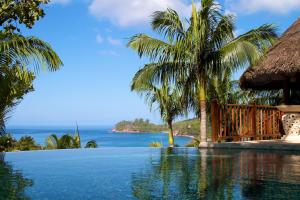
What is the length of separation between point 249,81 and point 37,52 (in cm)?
734

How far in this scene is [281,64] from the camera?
11.2 metres

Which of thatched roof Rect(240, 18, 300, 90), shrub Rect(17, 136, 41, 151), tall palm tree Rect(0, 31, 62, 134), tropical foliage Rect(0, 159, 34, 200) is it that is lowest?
tropical foliage Rect(0, 159, 34, 200)

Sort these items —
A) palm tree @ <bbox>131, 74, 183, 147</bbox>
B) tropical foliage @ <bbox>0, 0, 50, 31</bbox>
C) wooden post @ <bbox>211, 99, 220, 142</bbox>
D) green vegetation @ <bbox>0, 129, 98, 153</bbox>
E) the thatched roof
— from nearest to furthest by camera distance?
tropical foliage @ <bbox>0, 0, 50, 31</bbox> → the thatched roof → wooden post @ <bbox>211, 99, 220, 142</bbox> → green vegetation @ <bbox>0, 129, 98, 153</bbox> → palm tree @ <bbox>131, 74, 183, 147</bbox>

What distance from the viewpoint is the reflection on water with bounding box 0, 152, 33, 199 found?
421cm

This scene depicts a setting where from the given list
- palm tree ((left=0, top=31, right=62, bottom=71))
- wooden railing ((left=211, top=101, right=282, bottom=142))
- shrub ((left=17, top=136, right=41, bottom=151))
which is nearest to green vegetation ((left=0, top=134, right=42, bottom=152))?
shrub ((left=17, top=136, right=41, bottom=151))

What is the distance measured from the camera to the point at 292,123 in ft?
38.0

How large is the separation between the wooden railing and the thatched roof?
0.92 meters

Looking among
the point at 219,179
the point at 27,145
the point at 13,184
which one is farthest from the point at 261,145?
the point at 27,145

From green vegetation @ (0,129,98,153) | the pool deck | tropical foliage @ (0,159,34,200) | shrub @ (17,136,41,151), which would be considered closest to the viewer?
tropical foliage @ (0,159,34,200)

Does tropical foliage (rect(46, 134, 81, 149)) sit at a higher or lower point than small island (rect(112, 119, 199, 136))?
lower

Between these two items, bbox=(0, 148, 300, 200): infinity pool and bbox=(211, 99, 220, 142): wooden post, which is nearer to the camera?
bbox=(0, 148, 300, 200): infinity pool

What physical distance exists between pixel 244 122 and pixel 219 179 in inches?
275

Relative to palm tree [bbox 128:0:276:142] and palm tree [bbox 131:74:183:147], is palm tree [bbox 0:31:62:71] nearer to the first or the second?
palm tree [bbox 128:0:276:142]

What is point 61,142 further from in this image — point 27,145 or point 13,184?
point 13,184
